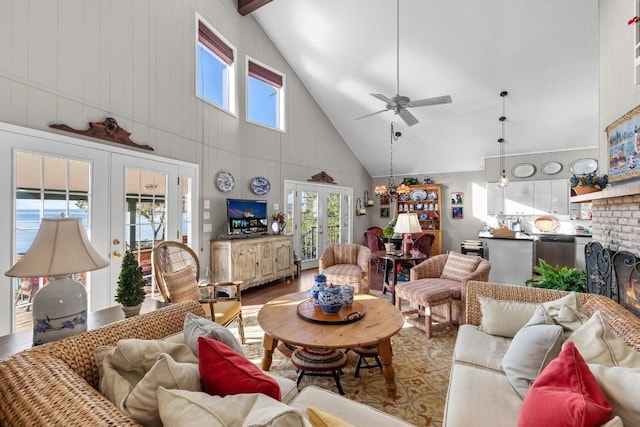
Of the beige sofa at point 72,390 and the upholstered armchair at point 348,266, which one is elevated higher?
the beige sofa at point 72,390

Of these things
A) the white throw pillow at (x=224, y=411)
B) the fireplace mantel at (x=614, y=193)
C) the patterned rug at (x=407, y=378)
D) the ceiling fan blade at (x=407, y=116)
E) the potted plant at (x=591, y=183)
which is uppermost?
the ceiling fan blade at (x=407, y=116)

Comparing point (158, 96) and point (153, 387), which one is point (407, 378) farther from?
point (158, 96)

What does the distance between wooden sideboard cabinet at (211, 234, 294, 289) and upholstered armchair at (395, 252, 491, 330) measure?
234 centimetres

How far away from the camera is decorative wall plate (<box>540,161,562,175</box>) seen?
6.30 m

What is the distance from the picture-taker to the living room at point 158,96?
233 centimetres

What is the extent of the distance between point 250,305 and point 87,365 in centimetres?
295

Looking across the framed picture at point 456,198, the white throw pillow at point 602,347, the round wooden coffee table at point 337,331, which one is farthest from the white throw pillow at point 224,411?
the framed picture at point 456,198

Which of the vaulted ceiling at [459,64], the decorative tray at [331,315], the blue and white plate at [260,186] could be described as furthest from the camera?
the blue and white plate at [260,186]

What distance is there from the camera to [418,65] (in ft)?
16.6

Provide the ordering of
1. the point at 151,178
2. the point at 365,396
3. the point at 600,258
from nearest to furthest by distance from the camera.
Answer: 1. the point at 365,396
2. the point at 600,258
3. the point at 151,178

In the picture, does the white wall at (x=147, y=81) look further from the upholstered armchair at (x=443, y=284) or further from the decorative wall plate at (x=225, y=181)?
the upholstered armchair at (x=443, y=284)

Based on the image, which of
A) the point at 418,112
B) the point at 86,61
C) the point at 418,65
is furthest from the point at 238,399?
the point at 418,112

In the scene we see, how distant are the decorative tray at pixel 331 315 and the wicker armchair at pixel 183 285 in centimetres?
70

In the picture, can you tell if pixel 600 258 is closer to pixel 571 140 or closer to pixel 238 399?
pixel 238 399
